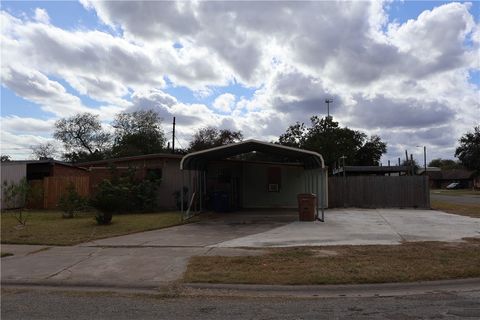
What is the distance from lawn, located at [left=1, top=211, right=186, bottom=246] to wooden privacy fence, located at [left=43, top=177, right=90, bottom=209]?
6.21 meters

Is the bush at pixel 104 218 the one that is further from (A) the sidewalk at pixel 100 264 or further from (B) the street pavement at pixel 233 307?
(B) the street pavement at pixel 233 307

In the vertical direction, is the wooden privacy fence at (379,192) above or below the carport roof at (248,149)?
below

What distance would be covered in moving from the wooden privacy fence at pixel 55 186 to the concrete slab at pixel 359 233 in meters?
13.7

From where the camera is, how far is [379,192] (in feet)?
93.6

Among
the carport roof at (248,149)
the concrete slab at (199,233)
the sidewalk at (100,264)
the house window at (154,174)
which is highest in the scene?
the carport roof at (248,149)

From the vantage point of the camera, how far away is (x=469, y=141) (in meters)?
72.2

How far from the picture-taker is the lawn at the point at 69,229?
14.3 meters

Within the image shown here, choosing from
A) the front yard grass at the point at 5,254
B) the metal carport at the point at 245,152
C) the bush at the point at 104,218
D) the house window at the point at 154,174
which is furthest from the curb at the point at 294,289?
the house window at the point at 154,174

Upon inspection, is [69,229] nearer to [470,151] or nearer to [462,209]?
[462,209]

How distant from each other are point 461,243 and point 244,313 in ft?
26.6

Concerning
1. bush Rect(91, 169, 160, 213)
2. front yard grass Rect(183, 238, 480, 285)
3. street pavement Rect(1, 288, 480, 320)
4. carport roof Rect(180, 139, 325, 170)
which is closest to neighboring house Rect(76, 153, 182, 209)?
bush Rect(91, 169, 160, 213)

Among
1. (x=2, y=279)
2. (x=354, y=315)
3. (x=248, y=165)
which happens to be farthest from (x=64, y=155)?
(x=354, y=315)

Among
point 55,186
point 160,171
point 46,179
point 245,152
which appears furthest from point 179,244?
point 46,179

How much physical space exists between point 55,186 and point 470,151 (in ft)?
203
